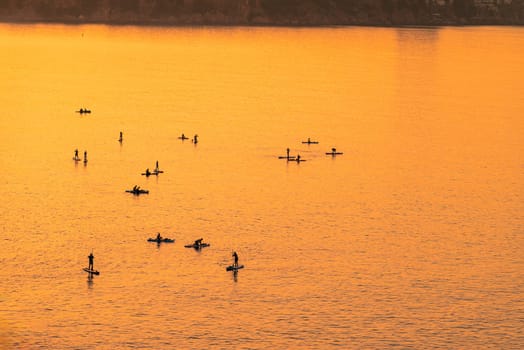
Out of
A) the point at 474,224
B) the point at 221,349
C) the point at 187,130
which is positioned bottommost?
the point at 221,349

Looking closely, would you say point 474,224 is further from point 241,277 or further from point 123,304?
point 123,304

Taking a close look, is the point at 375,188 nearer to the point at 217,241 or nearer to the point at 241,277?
the point at 217,241

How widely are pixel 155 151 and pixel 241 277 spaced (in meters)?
62.5

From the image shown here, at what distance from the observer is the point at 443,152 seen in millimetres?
154250

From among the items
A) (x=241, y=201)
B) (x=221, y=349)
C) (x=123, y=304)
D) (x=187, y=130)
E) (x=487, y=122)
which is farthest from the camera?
(x=487, y=122)

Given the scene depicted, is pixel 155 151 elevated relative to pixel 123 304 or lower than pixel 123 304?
elevated

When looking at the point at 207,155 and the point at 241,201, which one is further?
the point at 207,155

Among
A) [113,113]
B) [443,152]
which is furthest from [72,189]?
[113,113]

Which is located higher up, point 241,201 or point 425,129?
point 425,129

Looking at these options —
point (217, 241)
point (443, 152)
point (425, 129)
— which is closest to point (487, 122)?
point (425, 129)

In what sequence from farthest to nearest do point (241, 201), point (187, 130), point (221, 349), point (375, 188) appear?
1. point (187, 130)
2. point (375, 188)
3. point (241, 201)
4. point (221, 349)

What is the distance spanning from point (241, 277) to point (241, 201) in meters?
28.8

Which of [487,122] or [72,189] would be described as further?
[487,122]

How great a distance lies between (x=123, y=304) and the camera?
8312 cm
